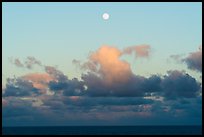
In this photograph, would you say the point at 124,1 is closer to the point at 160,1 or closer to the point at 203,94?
the point at 160,1

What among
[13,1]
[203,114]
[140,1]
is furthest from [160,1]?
[13,1]

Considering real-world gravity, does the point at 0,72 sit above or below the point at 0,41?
below

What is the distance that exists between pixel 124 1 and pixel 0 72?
73.7 inches

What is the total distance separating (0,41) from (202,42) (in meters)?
2.61

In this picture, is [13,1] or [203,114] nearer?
[203,114]

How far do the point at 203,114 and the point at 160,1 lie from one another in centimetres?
156

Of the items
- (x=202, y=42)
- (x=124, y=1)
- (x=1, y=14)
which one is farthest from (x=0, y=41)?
(x=202, y=42)

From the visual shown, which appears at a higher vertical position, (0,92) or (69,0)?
(69,0)

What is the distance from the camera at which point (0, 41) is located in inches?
Result: 240

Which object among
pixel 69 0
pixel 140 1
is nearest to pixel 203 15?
pixel 140 1

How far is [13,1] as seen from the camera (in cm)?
644

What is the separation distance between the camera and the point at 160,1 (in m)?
6.18

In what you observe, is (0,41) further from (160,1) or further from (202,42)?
(202,42)

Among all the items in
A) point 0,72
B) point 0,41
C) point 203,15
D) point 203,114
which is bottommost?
point 203,114
